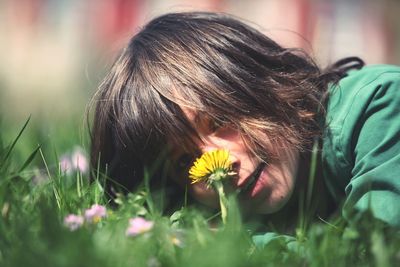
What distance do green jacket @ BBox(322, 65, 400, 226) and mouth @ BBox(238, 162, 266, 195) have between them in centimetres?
20

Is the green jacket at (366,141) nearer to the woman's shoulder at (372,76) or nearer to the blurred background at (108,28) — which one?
the woman's shoulder at (372,76)

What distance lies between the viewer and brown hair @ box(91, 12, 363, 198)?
5.55 feet

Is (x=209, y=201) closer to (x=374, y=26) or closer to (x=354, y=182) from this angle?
(x=354, y=182)

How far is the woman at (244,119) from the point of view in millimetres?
1633

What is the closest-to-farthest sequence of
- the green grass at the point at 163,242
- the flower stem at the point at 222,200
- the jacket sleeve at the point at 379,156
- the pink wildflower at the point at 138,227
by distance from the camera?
the green grass at the point at 163,242 < the pink wildflower at the point at 138,227 < the flower stem at the point at 222,200 < the jacket sleeve at the point at 379,156

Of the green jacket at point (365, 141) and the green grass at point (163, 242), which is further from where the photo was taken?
the green jacket at point (365, 141)

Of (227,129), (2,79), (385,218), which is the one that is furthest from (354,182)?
(2,79)

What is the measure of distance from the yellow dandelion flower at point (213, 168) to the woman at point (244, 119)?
137mm

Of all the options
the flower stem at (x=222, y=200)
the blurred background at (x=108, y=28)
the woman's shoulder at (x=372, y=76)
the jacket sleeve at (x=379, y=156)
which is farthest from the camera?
the blurred background at (x=108, y=28)

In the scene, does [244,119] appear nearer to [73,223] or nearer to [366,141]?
[366,141]

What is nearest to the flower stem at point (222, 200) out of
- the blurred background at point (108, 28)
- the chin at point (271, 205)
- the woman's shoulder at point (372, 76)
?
the chin at point (271, 205)

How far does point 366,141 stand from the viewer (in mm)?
1634

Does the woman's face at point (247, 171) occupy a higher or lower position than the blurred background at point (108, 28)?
higher

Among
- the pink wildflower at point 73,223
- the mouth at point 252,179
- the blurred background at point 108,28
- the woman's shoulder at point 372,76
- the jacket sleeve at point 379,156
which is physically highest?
the woman's shoulder at point 372,76
